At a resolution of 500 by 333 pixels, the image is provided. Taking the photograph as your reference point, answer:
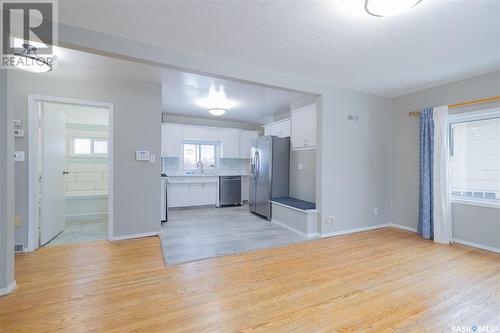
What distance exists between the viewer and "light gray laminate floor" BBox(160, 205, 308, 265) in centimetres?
300

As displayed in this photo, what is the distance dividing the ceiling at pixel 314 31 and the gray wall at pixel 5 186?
3.21 feet

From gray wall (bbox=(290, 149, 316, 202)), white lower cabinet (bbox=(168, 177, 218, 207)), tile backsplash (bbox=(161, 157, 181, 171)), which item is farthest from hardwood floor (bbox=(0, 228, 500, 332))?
tile backsplash (bbox=(161, 157, 181, 171))

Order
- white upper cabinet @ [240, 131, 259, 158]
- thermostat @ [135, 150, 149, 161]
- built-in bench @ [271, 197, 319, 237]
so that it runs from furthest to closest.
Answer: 1. white upper cabinet @ [240, 131, 259, 158]
2. built-in bench @ [271, 197, 319, 237]
3. thermostat @ [135, 150, 149, 161]

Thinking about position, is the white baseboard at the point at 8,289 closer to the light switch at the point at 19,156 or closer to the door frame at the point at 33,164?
the door frame at the point at 33,164

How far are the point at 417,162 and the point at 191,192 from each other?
16.8 feet

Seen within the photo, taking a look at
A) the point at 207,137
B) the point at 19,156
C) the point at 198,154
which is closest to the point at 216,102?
the point at 207,137

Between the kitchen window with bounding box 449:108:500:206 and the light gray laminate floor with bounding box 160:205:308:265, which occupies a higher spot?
the kitchen window with bounding box 449:108:500:206

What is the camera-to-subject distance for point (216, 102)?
179 inches

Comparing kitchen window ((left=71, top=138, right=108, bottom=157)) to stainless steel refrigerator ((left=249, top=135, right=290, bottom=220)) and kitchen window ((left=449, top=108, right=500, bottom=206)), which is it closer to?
stainless steel refrigerator ((left=249, top=135, right=290, bottom=220))

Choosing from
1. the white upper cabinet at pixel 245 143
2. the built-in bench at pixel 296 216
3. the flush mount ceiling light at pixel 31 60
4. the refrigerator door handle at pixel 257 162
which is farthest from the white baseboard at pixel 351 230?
the flush mount ceiling light at pixel 31 60

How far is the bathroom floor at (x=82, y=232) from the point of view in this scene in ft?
11.2

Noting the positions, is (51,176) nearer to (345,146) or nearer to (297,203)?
(297,203)

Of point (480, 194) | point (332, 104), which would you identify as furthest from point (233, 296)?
point (480, 194)

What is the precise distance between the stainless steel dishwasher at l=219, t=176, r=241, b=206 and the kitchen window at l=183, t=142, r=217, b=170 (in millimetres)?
668
